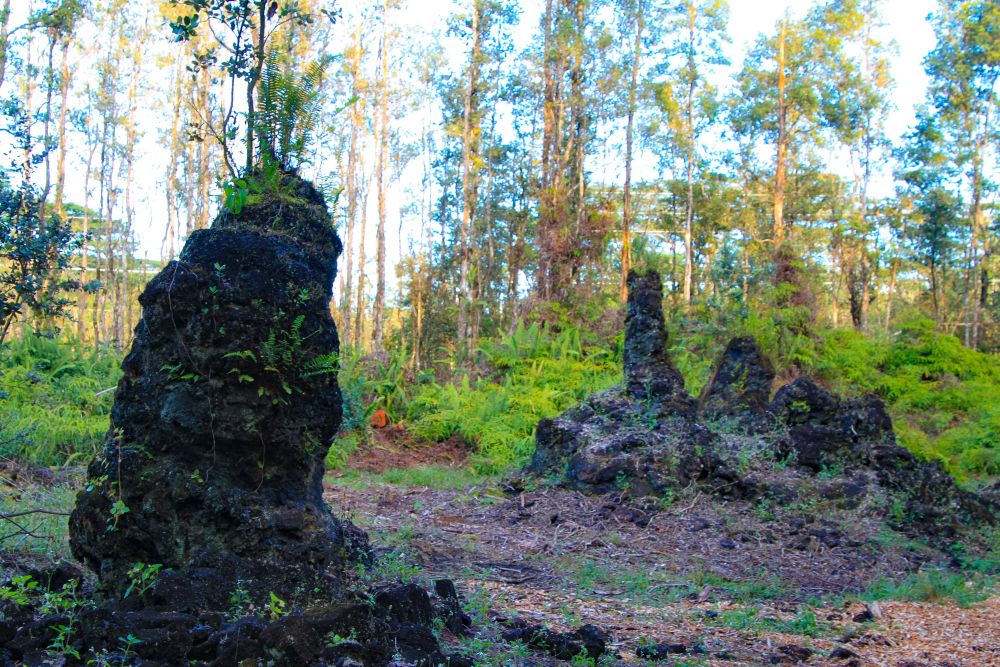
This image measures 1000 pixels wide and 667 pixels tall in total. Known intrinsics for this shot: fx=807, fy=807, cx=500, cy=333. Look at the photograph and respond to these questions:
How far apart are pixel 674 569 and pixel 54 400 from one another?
9738mm

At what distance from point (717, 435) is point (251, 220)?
6640mm

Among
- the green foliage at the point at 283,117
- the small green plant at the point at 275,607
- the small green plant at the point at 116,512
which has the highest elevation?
the green foliage at the point at 283,117

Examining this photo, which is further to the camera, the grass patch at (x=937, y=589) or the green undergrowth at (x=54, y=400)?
the green undergrowth at (x=54, y=400)

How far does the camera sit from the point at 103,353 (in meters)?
14.9

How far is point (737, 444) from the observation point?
31.0 ft

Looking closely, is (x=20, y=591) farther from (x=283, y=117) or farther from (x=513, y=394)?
(x=513, y=394)

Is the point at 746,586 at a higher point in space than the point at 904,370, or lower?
lower

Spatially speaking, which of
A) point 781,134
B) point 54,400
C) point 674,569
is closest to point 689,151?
point 781,134

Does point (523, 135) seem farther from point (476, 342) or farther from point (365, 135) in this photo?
point (476, 342)

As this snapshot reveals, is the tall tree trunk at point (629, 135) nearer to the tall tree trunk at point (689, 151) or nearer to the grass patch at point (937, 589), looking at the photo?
the tall tree trunk at point (689, 151)

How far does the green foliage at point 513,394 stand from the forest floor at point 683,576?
3183 millimetres

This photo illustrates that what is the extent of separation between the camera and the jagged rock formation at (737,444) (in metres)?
8.36

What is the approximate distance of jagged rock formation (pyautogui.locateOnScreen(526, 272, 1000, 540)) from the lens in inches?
329

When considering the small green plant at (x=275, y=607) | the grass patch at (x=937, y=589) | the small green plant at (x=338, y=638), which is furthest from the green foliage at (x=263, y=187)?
the grass patch at (x=937, y=589)
